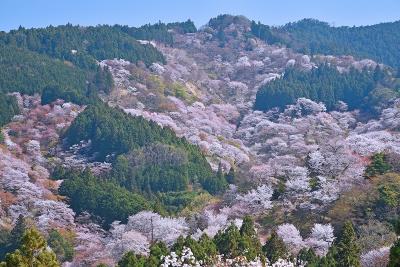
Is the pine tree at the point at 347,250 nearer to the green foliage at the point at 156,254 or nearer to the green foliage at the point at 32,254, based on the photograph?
the green foliage at the point at 156,254

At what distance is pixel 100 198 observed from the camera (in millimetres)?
49375

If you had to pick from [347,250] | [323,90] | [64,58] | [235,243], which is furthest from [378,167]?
[64,58]

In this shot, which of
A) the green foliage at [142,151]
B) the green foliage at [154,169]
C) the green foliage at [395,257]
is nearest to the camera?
the green foliage at [395,257]

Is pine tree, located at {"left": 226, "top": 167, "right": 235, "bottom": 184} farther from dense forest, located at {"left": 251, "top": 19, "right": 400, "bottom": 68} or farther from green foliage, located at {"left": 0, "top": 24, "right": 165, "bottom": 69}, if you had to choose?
dense forest, located at {"left": 251, "top": 19, "right": 400, "bottom": 68}

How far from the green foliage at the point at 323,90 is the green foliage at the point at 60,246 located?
53822 millimetres

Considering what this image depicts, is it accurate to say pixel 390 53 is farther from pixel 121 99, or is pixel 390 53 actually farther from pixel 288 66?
pixel 121 99

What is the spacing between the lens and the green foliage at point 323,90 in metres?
89.1

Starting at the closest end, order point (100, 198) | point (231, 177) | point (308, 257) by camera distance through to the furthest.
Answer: point (308, 257) → point (100, 198) → point (231, 177)

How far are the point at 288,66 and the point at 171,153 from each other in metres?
51.7

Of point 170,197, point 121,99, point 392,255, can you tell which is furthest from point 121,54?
point 392,255

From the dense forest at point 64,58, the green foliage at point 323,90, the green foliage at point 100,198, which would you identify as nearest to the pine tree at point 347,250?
the green foliage at point 100,198

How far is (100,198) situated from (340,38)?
107 m

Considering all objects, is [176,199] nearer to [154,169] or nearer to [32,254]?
[154,169]

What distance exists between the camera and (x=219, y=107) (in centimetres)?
8756
